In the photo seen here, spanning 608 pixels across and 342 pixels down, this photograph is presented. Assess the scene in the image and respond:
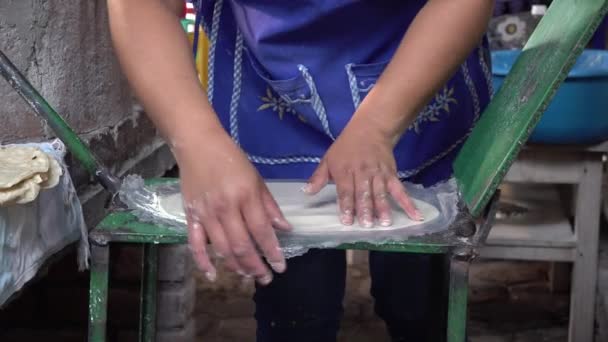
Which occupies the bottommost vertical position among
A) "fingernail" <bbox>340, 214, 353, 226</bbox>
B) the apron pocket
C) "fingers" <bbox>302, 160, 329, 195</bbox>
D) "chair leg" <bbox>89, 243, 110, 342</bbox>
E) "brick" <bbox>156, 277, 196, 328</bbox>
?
"brick" <bbox>156, 277, 196, 328</bbox>

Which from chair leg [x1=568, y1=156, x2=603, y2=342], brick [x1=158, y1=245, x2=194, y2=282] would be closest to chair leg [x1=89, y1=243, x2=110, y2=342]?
brick [x1=158, y1=245, x2=194, y2=282]

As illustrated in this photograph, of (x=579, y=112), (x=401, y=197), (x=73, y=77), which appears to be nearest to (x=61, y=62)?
(x=73, y=77)

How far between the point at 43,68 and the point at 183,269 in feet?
2.66

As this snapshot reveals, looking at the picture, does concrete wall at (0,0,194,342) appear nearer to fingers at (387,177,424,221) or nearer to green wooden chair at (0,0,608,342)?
green wooden chair at (0,0,608,342)

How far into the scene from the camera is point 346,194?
123cm

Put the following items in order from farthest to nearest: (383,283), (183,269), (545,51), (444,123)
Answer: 1. (183,269)
2. (383,283)
3. (444,123)
4. (545,51)

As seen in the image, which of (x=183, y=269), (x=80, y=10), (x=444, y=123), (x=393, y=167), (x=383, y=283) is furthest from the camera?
(x=183, y=269)

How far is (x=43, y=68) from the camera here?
6.32 ft

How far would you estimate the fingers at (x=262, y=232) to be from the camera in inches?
44.7

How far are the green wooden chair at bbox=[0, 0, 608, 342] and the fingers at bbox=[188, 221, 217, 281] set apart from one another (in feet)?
0.14

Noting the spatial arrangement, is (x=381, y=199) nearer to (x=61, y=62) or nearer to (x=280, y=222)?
(x=280, y=222)

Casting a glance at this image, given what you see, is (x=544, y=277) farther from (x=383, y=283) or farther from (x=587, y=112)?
(x=383, y=283)

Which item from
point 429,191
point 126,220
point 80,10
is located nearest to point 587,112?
point 429,191

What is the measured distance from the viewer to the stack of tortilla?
1.35 metres
